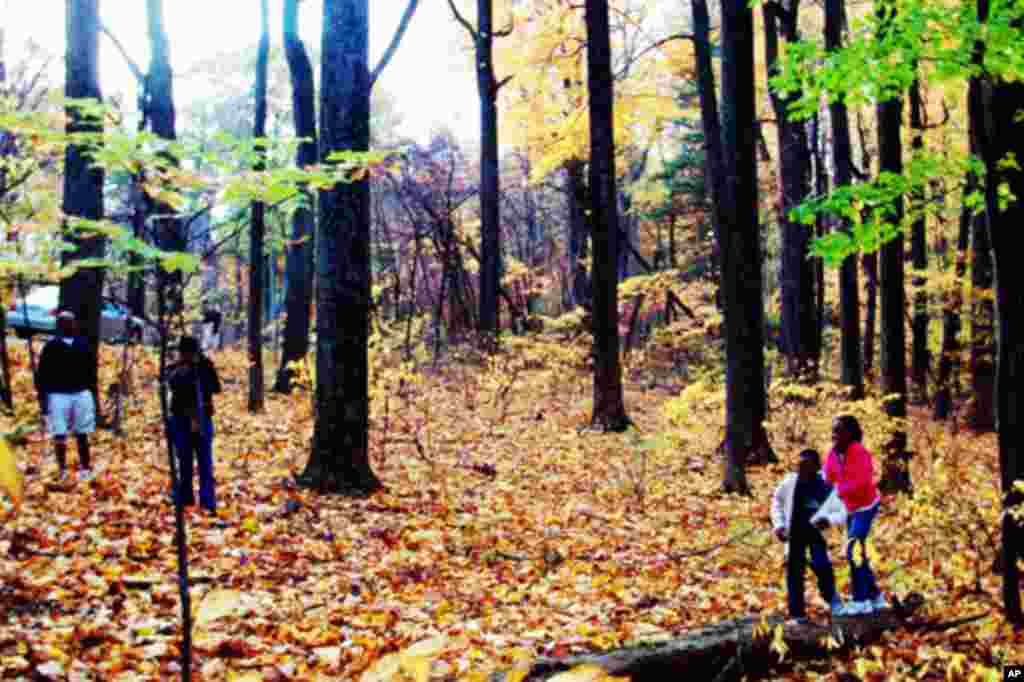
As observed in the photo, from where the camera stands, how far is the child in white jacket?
5.89 metres

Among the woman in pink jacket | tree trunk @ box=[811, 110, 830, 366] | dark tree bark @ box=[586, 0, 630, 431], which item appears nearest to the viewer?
the woman in pink jacket

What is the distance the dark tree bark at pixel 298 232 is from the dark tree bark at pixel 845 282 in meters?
8.82

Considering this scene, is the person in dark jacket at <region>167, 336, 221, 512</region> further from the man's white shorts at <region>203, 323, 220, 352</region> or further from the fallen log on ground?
the man's white shorts at <region>203, 323, 220, 352</region>

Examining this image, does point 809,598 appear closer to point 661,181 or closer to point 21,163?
point 21,163

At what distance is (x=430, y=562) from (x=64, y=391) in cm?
428

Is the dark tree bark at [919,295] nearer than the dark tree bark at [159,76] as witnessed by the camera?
No

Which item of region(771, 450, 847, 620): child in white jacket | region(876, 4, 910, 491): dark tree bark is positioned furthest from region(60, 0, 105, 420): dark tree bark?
region(876, 4, 910, 491): dark tree bark

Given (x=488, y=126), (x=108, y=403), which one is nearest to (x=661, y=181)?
(x=488, y=126)

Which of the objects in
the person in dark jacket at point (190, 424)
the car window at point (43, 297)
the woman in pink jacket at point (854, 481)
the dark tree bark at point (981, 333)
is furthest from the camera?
the car window at point (43, 297)

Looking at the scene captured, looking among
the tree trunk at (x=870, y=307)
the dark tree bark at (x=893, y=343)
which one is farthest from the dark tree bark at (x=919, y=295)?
the dark tree bark at (x=893, y=343)

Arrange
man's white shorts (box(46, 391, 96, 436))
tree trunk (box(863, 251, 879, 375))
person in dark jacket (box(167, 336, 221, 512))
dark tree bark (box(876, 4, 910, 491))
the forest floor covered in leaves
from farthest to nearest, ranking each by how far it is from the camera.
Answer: tree trunk (box(863, 251, 879, 375)), dark tree bark (box(876, 4, 910, 491)), man's white shorts (box(46, 391, 96, 436)), person in dark jacket (box(167, 336, 221, 512)), the forest floor covered in leaves

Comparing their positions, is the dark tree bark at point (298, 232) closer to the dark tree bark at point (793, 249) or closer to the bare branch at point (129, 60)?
the bare branch at point (129, 60)

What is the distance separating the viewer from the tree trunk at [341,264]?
7.99 m

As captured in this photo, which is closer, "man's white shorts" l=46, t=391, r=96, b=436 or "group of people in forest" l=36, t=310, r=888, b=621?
"group of people in forest" l=36, t=310, r=888, b=621
